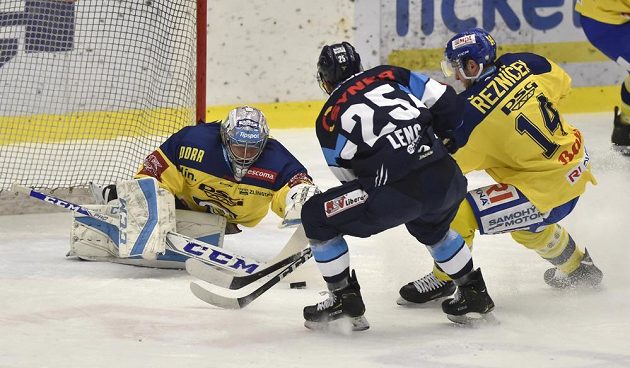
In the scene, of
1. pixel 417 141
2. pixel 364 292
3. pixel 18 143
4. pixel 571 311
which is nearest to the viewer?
pixel 417 141

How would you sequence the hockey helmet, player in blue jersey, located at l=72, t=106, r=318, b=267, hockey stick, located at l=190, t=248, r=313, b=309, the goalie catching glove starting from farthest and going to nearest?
player in blue jersey, located at l=72, t=106, r=318, b=267 → the goalie catching glove → hockey stick, located at l=190, t=248, r=313, b=309 → the hockey helmet

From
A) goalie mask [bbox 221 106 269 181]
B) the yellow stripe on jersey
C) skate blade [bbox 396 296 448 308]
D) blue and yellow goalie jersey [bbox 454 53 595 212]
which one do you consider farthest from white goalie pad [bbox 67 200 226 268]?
the yellow stripe on jersey

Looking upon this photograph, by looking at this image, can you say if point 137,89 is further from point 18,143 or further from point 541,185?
point 541,185

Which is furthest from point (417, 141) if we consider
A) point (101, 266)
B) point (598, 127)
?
point (598, 127)

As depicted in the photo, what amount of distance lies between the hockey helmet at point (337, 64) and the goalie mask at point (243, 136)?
862 mm

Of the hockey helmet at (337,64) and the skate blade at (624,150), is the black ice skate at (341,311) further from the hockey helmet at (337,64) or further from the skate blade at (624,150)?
the skate blade at (624,150)

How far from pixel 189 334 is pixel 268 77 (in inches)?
170

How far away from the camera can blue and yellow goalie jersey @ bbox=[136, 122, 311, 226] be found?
14.8ft

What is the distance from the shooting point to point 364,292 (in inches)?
163

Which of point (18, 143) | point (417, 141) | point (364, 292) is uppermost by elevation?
point (417, 141)

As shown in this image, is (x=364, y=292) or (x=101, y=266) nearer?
(x=364, y=292)

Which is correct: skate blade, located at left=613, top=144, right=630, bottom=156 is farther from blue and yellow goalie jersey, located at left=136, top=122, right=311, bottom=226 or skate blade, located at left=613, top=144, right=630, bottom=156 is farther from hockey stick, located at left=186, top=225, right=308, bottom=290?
hockey stick, located at left=186, top=225, right=308, bottom=290

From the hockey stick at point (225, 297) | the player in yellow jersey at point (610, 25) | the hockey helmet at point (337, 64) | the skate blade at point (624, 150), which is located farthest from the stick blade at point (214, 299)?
the skate blade at point (624, 150)

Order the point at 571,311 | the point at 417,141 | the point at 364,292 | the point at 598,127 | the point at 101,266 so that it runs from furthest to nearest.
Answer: the point at 598,127 → the point at 101,266 → the point at 364,292 → the point at 571,311 → the point at 417,141
